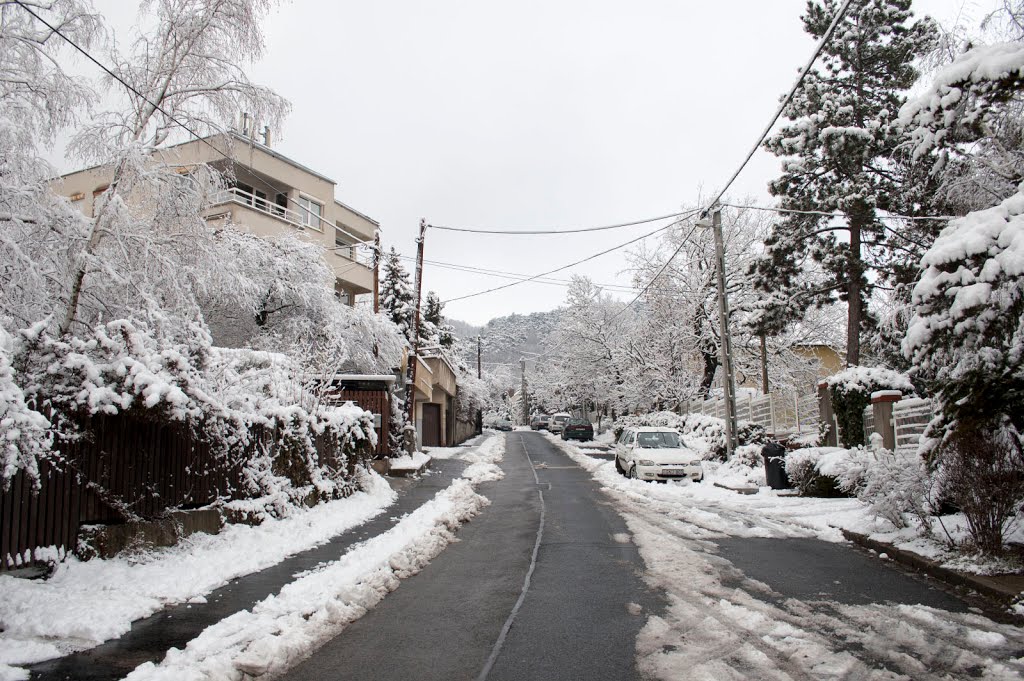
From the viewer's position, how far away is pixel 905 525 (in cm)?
905

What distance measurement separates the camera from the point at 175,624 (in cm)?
573

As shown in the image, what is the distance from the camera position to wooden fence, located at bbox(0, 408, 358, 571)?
613 cm

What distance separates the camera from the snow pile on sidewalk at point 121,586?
5219 mm

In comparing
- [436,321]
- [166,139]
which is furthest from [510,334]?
[166,139]

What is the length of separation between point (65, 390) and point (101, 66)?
17.3ft

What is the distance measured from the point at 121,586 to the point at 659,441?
1577cm

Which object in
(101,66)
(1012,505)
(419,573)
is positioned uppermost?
(101,66)

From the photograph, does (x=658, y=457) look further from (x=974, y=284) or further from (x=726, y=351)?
(x=974, y=284)

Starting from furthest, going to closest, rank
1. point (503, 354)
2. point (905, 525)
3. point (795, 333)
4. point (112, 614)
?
point (503, 354), point (795, 333), point (905, 525), point (112, 614)

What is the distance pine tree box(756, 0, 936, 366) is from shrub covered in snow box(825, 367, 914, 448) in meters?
5.34

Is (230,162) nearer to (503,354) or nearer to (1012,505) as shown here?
(1012,505)

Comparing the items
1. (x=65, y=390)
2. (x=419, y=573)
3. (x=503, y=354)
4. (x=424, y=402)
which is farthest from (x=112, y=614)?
(x=503, y=354)

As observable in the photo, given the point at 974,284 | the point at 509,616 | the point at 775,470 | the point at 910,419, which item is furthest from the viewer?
the point at 775,470

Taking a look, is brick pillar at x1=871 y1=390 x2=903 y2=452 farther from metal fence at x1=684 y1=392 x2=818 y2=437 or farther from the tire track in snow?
the tire track in snow
